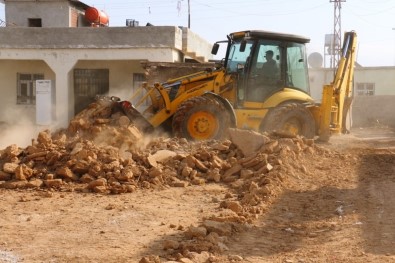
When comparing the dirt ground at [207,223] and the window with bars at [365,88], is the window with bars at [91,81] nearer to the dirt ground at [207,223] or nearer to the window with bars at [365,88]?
the dirt ground at [207,223]

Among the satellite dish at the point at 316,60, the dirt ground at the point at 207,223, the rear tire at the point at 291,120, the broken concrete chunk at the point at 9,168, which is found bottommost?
the dirt ground at the point at 207,223

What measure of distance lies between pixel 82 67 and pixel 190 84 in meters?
10.0

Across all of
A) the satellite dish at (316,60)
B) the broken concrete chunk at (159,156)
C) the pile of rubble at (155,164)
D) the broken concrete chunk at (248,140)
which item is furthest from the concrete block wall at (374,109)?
the broken concrete chunk at (159,156)

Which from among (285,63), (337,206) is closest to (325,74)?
(285,63)

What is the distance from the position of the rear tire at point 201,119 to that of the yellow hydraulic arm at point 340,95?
2418mm

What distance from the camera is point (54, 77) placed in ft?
74.1

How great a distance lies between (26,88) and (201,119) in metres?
12.9

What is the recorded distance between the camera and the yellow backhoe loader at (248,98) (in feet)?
40.0

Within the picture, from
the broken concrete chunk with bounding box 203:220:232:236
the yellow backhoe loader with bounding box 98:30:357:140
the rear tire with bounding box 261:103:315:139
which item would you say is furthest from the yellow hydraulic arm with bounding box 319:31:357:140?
the broken concrete chunk with bounding box 203:220:232:236

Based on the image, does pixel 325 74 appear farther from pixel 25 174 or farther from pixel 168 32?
pixel 25 174

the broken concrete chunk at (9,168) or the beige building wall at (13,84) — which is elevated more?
the beige building wall at (13,84)

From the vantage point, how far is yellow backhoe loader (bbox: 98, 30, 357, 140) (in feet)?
40.0

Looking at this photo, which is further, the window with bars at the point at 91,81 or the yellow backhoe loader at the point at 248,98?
the window with bars at the point at 91,81

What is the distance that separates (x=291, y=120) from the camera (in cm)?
1272
